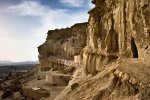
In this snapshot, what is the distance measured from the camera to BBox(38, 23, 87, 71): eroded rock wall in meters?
52.8

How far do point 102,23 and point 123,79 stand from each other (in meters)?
12.3

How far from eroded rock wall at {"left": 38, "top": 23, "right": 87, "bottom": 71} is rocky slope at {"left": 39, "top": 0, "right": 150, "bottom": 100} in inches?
954

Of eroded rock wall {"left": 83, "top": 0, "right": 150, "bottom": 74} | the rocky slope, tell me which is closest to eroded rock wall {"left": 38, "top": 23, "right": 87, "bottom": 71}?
eroded rock wall {"left": 83, "top": 0, "right": 150, "bottom": 74}

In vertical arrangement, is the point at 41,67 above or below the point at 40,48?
below

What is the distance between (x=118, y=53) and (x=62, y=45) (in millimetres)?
42063

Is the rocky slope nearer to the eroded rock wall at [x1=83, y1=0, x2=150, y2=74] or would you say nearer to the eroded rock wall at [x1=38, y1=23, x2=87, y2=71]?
the eroded rock wall at [x1=83, y1=0, x2=150, y2=74]

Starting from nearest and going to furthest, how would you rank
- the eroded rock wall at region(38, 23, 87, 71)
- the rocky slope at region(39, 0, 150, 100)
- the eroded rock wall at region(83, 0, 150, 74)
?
the rocky slope at region(39, 0, 150, 100)
the eroded rock wall at region(83, 0, 150, 74)
the eroded rock wall at region(38, 23, 87, 71)

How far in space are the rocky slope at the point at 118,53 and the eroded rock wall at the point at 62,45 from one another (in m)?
24.2

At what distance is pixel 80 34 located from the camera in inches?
2073

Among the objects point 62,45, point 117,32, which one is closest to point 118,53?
point 117,32

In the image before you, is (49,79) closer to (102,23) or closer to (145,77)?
(102,23)

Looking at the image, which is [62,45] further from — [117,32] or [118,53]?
[118,53]

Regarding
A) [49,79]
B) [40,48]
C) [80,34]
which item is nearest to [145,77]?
[49,79]

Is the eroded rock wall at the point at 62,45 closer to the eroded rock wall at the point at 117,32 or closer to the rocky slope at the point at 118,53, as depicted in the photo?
the eroded rock wall at the point at 117,32
